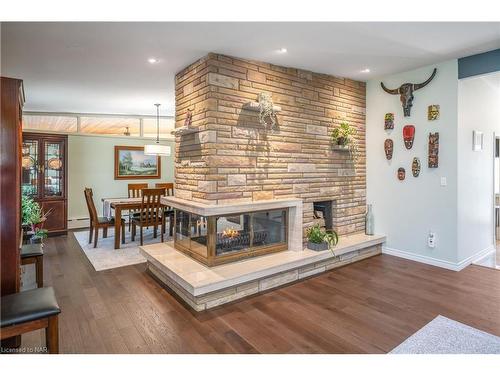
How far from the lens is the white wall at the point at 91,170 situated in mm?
6711

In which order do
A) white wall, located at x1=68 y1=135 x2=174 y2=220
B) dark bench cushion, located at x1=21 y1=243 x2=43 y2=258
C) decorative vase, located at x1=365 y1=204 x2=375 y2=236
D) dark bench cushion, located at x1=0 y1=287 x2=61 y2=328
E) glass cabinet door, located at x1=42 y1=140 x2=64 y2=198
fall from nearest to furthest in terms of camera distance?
dark bench cushion, located at x1=0 y1=287 x2=61 y2=328 → dark bench cushion, located at x1=21 y1=243 x2=43 y2=258 → decorative vase, located at x1=365 y1=204 x2=375 y2=236 → glass cabinet door, located at x1=42 y1=140 x2=64 y2=198 → white wall, located at x1=68 y1=135 x2=174 y2=220

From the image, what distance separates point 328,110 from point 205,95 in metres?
1.98

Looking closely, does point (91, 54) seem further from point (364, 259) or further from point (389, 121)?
point (364, 259)

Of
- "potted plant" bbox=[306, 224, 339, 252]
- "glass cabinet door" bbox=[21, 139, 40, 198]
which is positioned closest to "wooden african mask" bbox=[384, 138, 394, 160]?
"potted plant" bbox=[306, 224, 339, 252]

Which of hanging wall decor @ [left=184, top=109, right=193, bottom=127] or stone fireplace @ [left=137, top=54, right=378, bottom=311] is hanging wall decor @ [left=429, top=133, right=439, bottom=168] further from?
hanging wall decor @ [left=184, top=109, right=193, bottom=127]

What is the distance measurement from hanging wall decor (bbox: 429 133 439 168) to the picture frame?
614mm

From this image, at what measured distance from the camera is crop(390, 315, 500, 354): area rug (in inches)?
87.8

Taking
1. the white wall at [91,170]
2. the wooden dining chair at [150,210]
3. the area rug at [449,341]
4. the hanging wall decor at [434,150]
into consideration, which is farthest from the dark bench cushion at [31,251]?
the hanging wall decor at [434,150]

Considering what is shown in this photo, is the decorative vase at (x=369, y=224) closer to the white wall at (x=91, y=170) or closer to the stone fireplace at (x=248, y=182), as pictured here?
the stone fireplace at (x=248, y=182)

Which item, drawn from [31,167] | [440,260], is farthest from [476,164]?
[31,167]

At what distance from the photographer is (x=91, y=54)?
355 centimetres

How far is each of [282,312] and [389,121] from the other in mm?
3345
